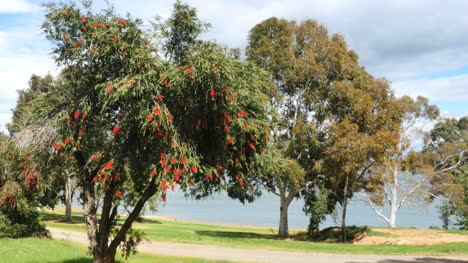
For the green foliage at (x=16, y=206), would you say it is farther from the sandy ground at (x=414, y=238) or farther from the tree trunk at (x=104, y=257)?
the sandy ground at (x=414, y=238)

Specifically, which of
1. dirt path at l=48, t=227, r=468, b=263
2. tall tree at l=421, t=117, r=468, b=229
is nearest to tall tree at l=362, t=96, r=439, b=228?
tall tree at l=421, t=117, r=468, b=229

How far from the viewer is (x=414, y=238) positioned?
24.8 m

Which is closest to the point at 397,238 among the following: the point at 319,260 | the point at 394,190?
the point at 319,260

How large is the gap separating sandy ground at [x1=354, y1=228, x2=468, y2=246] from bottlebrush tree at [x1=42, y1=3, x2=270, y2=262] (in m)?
16.7

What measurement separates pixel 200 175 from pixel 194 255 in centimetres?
783

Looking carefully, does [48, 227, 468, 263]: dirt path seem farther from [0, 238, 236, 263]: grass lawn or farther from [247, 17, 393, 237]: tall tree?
[247, 17, 393, 237]: tall tree

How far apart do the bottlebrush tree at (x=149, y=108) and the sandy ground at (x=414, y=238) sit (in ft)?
54.9

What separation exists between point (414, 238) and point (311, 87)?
1139cm

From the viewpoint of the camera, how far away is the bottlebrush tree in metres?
8.76

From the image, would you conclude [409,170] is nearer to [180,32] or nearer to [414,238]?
[414,238]

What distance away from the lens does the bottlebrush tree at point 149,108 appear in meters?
8.76

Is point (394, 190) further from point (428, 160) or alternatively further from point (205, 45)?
point (205, 45)

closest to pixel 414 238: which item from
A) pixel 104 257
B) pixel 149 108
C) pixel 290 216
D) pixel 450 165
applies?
pixel 104 257

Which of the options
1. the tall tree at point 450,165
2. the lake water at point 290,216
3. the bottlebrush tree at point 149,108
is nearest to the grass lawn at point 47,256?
the bottlebrush tree at point 149,108
